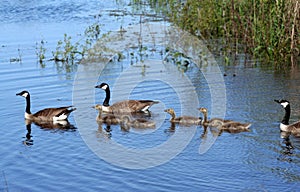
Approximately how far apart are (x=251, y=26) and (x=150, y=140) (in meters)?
7.84

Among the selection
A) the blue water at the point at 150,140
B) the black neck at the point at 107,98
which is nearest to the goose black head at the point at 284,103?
the blue water at the point at 150,140

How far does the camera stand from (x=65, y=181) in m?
9.71

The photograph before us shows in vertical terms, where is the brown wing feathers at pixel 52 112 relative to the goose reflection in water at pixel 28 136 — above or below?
above

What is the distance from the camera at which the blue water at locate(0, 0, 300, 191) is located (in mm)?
9539

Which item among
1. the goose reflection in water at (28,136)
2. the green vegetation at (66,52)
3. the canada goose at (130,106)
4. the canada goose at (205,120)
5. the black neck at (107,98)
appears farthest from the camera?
the green vegetation at (66,52)

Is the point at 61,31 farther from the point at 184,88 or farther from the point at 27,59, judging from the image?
the point at 184,88

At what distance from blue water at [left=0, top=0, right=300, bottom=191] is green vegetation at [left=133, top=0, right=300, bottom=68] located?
3.18 feet

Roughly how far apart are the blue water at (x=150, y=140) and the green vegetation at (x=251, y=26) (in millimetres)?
970

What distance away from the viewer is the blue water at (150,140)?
31.3 ft

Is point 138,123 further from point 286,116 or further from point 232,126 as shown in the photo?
point 286,116

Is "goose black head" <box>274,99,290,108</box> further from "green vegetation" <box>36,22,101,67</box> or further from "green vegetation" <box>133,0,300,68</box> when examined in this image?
"green vegetation" <box>36,22,101,67</box>

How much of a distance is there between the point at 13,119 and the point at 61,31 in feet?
37.2

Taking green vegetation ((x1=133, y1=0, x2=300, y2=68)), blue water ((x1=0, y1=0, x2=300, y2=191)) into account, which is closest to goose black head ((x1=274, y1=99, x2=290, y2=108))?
blue water ((x1=0, y1=0, x2=300, y2=191))

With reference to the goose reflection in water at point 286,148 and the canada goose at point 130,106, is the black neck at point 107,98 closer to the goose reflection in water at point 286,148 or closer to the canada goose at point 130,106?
the canada goose at point 130,106
